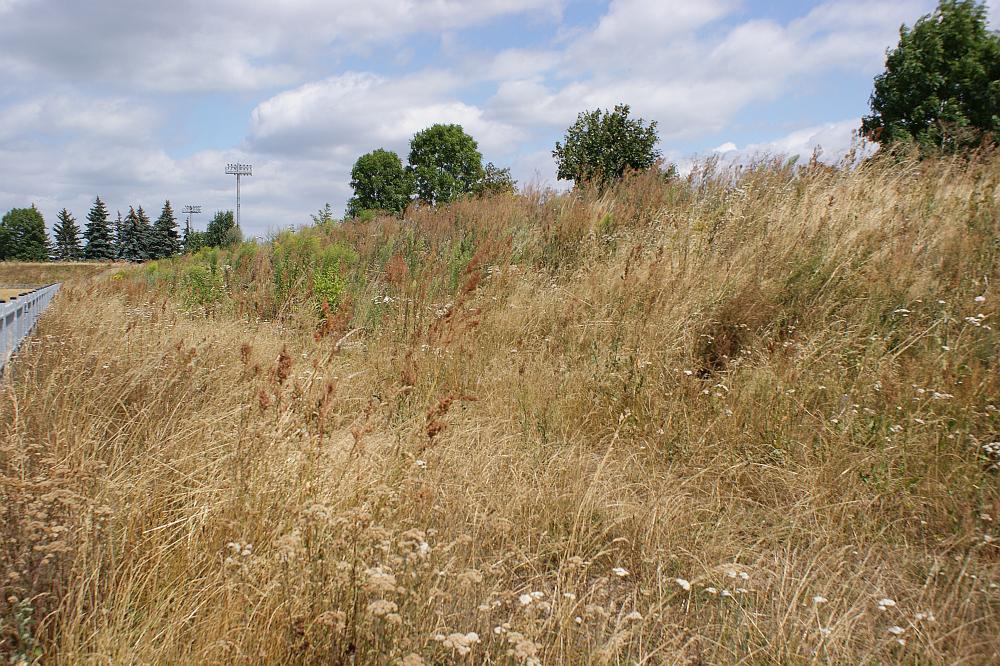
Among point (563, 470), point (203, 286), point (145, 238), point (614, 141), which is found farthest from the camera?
point (145, 238)

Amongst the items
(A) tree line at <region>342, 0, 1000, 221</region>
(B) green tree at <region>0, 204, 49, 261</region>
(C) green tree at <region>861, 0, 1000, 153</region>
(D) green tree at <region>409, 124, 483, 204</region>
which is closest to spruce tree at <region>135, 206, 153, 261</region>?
(B) green tree at <region>0, 204, 49, 261</region>

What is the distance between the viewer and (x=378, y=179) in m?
62.2

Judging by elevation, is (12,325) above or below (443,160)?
below

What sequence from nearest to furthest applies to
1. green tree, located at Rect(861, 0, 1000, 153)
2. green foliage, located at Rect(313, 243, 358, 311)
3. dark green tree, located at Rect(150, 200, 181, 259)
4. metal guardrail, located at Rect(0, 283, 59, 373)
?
metal guardrail, located at Rect(0, 283, 59, 373), green foliage, located at Rect(313, 243, 358, 311), green tree, located at Rect(861, 0, 1000, 153), dark green tree, located at Rect(150, 200, 181, 259)

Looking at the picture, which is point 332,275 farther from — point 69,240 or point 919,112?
point 69,240

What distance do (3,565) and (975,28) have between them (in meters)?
32.9

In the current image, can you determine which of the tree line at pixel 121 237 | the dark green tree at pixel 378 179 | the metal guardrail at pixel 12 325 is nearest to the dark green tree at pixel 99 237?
the tree line at pixel 121 237

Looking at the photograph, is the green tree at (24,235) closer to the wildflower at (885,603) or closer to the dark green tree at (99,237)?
the dark green tree at (99,237)

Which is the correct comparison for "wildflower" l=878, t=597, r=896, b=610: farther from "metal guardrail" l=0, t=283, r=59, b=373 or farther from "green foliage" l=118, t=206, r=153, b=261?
"green foliage" l=118, t=206, r=153, b=261

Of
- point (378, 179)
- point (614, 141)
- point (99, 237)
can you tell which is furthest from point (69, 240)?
point (614, 141)

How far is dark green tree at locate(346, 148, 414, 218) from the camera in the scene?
62.0 meters

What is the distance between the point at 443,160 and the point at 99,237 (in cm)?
5199

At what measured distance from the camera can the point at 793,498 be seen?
10.1ft

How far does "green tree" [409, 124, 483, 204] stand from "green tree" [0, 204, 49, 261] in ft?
222
